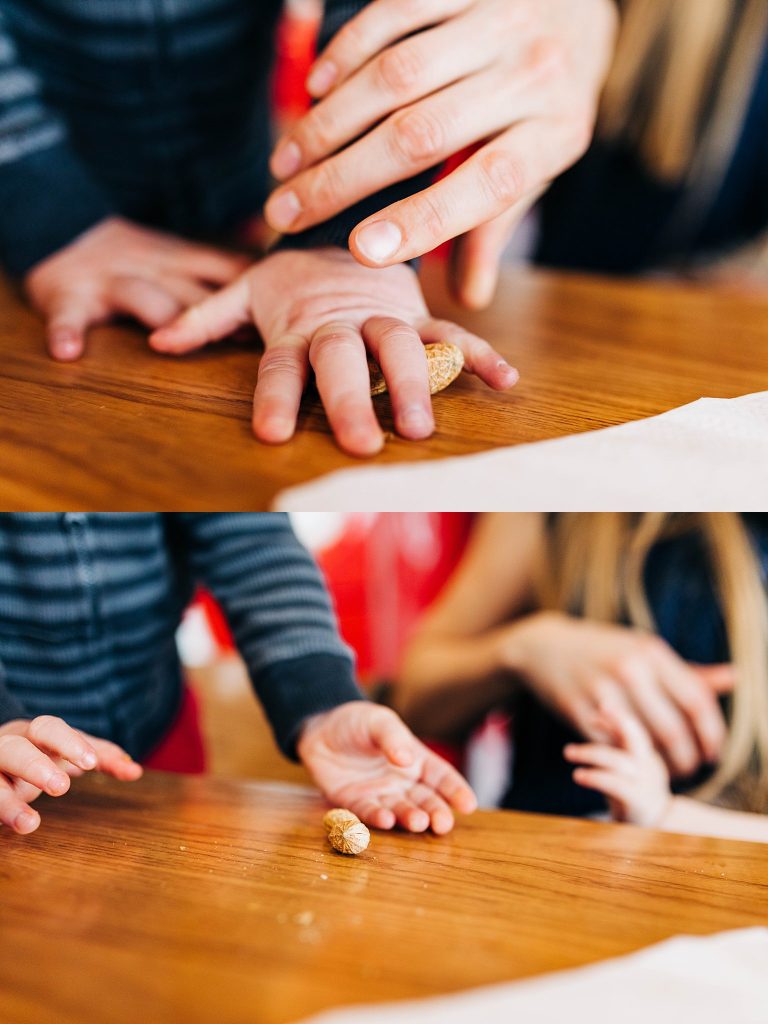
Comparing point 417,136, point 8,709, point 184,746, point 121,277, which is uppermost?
point 417,136

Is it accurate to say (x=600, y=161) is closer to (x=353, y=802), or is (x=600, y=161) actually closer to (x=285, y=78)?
(x=285, y=78)

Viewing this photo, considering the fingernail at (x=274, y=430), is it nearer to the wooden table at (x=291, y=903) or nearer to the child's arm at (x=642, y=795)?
the wooden table at (x=291, y=903)

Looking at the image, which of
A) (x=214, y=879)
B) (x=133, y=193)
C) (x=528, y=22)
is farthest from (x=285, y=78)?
(x=214, y=879)

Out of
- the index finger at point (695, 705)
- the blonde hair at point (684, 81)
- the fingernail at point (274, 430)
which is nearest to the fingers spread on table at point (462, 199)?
the fingernail at point (274, 430)

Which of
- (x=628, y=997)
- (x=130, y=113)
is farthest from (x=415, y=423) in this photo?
(x=130, y=113)

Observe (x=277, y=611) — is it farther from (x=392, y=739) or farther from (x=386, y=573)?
(x=386, y=573)

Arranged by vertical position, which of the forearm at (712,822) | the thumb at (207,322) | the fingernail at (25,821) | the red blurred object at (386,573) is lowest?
the red blurred object at (386,573)
